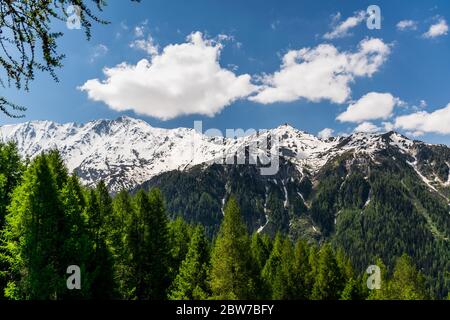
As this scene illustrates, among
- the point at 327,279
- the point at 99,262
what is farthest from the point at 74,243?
the point at 327,279

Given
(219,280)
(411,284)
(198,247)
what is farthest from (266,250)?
(219,280)

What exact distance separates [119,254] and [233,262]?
11.8 meters

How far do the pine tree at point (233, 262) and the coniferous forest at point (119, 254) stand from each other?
0.25ft

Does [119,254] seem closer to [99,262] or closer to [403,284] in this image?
[99,262]

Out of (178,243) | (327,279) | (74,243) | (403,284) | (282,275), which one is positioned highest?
(74,243)

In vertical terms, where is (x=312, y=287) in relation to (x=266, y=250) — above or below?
below

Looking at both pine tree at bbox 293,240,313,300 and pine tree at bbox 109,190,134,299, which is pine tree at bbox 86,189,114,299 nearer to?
pine tree at bbox 109,190,134,299

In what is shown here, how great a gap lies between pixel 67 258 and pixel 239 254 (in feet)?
40.9

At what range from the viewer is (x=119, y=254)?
38500mm

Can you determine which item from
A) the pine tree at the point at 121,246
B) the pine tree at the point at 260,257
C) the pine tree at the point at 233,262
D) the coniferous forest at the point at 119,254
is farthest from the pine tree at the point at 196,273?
the pine tree at the point at 121,246
